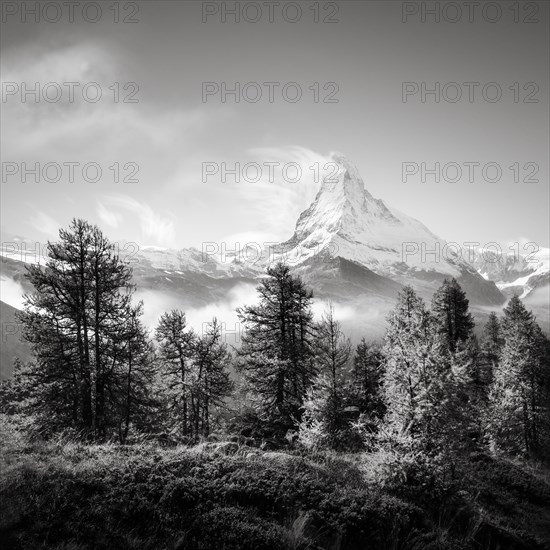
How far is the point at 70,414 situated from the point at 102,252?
7.42 m

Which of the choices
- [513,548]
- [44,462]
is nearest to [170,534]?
[44,462]

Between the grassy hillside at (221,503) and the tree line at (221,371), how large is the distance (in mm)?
2266

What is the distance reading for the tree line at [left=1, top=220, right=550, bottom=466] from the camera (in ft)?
44.0

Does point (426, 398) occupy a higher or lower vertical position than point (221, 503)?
higher

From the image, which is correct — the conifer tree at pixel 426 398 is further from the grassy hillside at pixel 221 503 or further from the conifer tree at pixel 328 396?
the conifer tree at pixel 328 396

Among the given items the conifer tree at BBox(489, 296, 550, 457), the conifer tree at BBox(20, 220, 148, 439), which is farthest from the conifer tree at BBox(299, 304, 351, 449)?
the conifer tree at BBox(489, 296, 550, 457)

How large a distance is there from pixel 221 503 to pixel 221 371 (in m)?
19.5

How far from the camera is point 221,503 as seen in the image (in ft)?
25.3

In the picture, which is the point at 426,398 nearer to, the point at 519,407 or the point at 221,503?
the point at 221,503

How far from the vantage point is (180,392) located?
80.3ft

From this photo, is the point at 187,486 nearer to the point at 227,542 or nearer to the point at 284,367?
the point at 227,542

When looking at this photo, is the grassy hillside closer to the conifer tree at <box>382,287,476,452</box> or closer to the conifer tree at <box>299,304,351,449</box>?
the conifer tree at <box>382,287,476,452</box>

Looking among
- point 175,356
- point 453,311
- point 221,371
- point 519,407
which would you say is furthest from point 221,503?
point 453,311

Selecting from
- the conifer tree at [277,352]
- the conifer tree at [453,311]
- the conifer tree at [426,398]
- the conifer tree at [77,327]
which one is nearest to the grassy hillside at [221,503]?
the conifer tree at [426,398]
